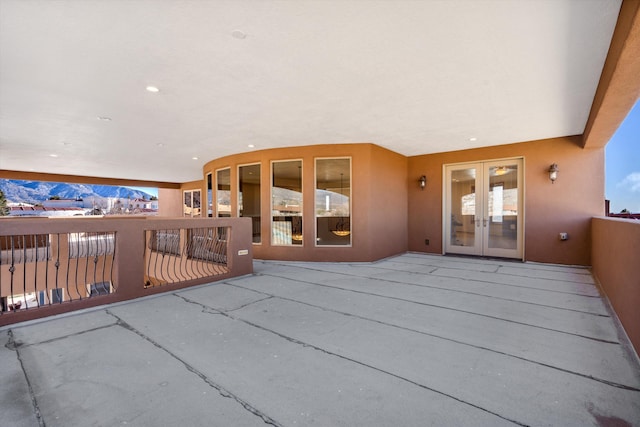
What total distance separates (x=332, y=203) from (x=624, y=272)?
4653 millimetres

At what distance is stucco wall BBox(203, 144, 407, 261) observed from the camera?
6.18 metres

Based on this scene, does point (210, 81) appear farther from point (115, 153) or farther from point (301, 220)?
point (115, 153)

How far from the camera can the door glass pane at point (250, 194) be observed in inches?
276

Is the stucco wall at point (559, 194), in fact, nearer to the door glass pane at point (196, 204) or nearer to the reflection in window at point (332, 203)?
the reflection in window at point (332, 203)

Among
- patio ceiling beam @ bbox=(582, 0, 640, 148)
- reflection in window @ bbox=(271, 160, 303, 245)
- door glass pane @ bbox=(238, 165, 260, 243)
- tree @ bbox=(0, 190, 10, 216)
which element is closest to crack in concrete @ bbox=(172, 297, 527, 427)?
patio ceiling beam @ bbox=(582, 0, 640, 148)

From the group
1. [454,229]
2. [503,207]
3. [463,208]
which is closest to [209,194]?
[454,229]

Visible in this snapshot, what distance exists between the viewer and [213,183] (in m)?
8.27

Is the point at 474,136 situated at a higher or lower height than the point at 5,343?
higher

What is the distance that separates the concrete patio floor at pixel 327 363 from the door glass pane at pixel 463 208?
3277 millimetres

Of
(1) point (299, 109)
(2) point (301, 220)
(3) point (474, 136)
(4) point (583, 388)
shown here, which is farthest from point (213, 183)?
(4) point (583, 388)

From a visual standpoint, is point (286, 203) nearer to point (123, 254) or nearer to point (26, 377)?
point (123, 254)

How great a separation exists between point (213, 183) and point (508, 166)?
7638mm

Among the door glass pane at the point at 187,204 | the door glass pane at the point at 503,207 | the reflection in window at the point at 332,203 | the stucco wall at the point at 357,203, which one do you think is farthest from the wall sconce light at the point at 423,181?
the door glass pane at the point at 187,204

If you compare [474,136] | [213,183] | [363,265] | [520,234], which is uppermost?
[474,136]
